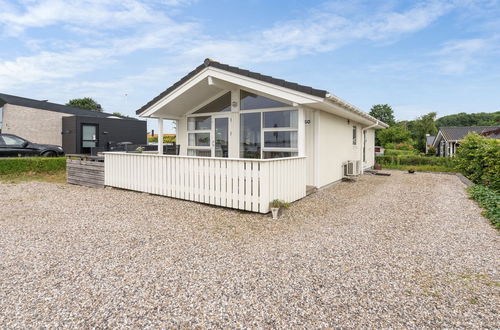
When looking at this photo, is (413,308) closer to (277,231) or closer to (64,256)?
(277,231)

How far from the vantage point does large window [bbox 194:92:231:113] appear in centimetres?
866

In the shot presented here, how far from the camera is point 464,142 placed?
1145 centimetres

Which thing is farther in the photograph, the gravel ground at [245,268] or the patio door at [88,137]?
the patio door at [88,137]

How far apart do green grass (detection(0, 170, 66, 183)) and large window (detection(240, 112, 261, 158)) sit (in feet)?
23.0

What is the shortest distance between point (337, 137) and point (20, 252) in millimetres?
8878

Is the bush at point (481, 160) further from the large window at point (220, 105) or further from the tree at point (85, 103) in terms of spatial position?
the tree at point (85, 103)

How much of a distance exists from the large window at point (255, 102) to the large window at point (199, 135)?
1.43 metres

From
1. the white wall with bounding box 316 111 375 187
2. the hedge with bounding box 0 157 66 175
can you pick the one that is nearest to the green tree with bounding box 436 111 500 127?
the white wall with bounding box 316 111 375 187

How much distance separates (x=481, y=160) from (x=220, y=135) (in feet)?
29.7

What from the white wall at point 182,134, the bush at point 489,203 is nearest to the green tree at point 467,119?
the bush at point 489,203

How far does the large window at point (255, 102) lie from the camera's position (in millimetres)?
7773

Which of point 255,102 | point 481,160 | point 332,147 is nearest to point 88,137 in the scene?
point 255,102

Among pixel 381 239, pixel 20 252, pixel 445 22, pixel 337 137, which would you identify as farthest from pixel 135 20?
pixel 445 22

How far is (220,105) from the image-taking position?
882 cm
